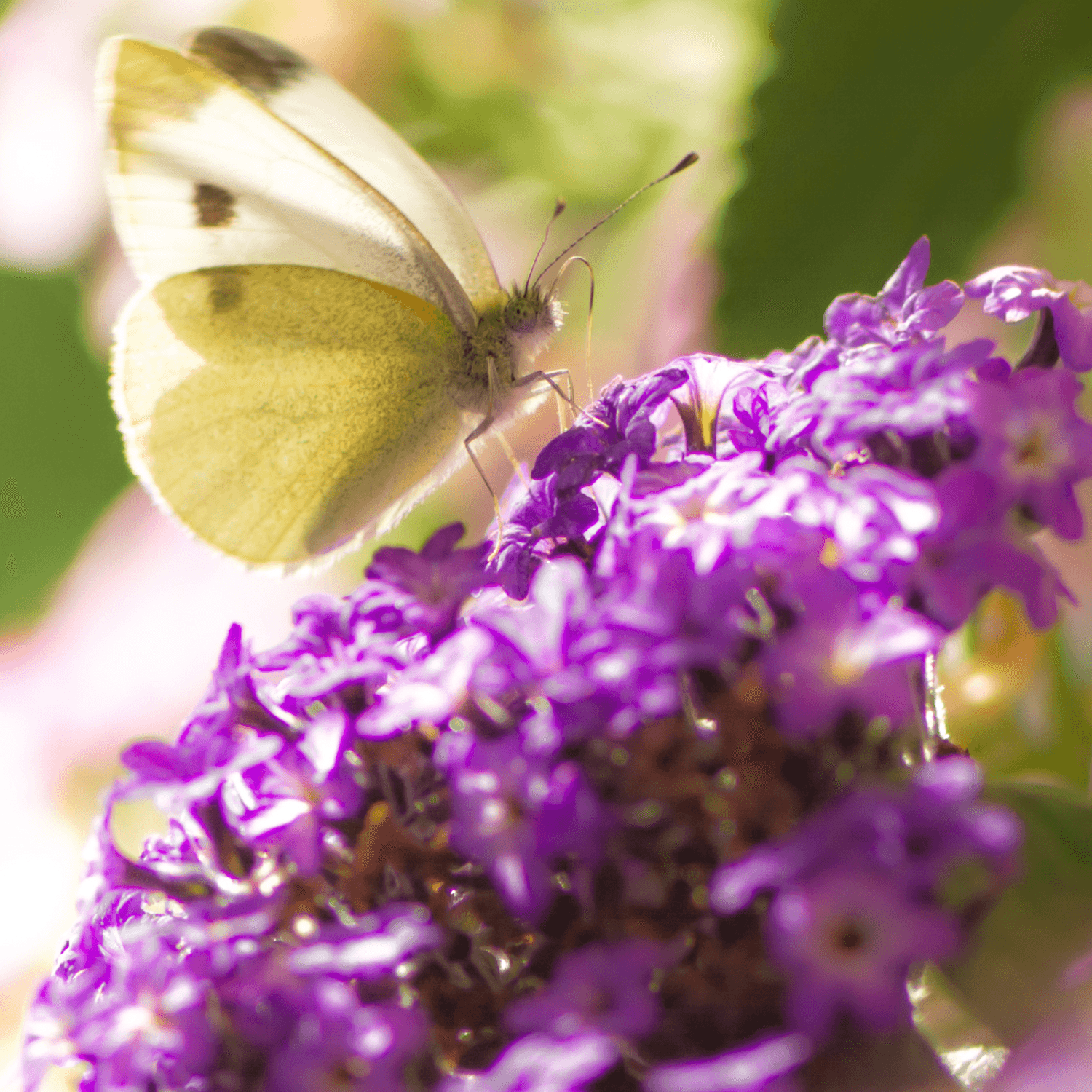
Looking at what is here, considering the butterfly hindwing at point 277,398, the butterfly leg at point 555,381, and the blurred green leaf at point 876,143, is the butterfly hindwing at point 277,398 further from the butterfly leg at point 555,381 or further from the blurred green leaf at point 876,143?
the blurred green leaf at point 876,143

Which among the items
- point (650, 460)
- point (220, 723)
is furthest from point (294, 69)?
point (220, 723)

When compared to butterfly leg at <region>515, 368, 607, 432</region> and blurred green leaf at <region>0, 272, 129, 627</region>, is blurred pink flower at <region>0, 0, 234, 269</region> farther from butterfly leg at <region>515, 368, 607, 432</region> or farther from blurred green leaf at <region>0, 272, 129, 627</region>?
butterfly leg at <region>515, 368, 607, 432</region>

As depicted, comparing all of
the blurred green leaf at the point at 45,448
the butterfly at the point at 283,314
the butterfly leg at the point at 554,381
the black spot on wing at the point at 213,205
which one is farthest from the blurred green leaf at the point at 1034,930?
the blurred green leaf at the point at 45,448

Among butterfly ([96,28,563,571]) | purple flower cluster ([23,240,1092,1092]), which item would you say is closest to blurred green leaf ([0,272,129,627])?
butterfly ([96,28,563,571])

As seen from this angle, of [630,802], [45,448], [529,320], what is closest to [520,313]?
[529,320]

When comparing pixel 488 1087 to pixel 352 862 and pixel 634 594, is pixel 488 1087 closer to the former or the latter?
pixel 352 862

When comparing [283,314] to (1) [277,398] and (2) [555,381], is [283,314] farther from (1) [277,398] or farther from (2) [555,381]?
(2) [555,381]
